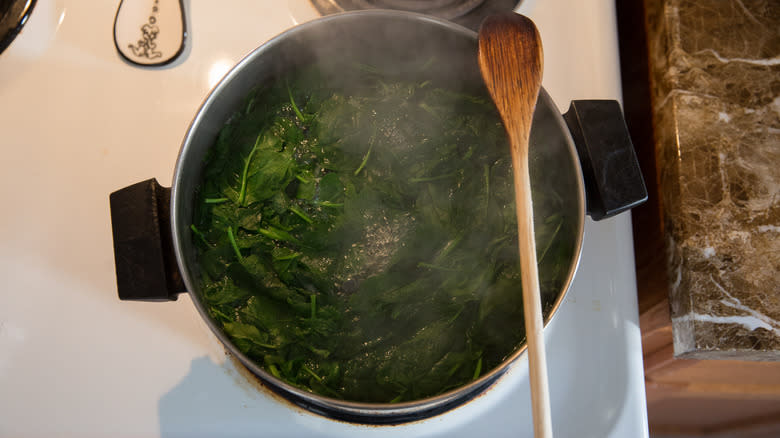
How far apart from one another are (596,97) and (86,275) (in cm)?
85

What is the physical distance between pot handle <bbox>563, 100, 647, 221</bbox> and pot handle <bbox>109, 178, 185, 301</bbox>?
21.5 inches

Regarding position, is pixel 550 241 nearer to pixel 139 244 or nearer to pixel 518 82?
pixel 518 82

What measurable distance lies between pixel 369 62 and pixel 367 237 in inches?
10.7

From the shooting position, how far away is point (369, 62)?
27.7 inches

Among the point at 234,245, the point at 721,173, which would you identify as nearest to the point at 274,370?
the point at 234,245

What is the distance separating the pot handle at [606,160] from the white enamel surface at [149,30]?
0.62m

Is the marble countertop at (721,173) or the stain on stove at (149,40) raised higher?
the stain on stove at (149,40)

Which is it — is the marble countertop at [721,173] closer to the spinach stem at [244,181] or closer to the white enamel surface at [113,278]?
the white enamel surface at [113,278]

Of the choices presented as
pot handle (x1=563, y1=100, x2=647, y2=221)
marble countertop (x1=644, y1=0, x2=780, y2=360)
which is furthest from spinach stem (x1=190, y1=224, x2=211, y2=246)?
marble countertop (x1=644, y1=0, x2=780, y2=360)

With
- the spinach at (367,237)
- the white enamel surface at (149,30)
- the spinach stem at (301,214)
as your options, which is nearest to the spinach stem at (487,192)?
the spinach at (367,237)

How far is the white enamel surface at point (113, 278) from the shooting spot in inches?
26.5

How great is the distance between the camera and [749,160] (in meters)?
0.75

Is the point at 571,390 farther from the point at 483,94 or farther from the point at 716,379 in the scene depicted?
the point at 716,379

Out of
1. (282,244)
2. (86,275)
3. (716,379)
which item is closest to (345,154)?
(282,244)
